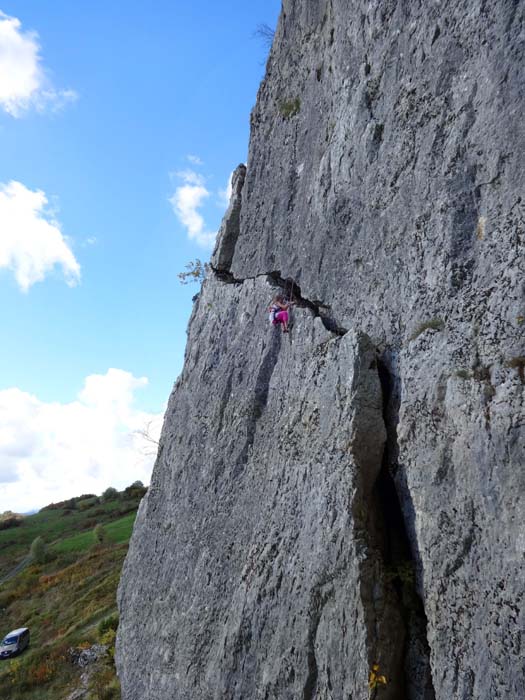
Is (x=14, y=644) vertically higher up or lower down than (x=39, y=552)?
lower down

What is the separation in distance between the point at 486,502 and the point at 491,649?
5.29 ft

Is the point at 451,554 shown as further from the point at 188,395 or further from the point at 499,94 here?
the point at 188,395

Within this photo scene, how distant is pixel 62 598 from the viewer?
28781 mm

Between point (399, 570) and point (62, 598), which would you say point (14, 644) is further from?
point (399, 570)

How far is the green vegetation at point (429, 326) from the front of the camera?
7418mm

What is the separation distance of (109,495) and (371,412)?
205ft

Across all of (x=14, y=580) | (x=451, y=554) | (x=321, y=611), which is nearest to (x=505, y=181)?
(x=451, y=554)

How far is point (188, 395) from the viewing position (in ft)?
46.0

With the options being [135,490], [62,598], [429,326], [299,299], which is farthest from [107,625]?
[135,490]

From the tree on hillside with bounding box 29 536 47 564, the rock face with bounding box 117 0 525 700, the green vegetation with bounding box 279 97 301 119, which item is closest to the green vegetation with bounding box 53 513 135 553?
the tree on hillside with bounding box 29 536 47 564

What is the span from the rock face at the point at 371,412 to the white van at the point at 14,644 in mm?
13573

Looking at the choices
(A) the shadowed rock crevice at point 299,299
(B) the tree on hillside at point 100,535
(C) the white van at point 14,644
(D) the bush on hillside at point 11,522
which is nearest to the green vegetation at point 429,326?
(A) the shadowed rock crevice at point 299,299

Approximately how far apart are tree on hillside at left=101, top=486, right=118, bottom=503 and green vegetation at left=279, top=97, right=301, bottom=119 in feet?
187

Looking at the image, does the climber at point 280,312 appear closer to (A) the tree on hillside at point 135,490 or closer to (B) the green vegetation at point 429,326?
(B) the green vegetation at point 429,326
